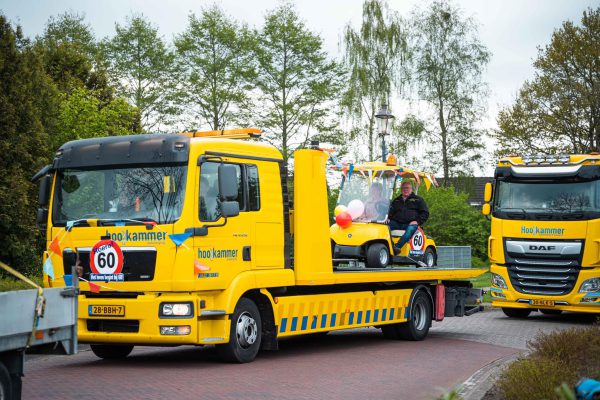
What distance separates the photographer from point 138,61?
5478 centimetres

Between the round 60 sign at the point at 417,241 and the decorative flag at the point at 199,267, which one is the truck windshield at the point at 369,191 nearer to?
the round 60 sign at the point at 417,241

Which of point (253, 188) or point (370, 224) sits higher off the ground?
point (253, 188)

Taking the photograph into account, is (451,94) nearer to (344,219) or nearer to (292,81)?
(292,81)

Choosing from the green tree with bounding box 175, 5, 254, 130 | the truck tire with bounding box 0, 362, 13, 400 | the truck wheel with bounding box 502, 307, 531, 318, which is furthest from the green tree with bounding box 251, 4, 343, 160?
the truck tire with bounding box 0, 362, 13, 400

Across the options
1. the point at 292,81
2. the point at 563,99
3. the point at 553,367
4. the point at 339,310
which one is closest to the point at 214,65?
the point at 292,81

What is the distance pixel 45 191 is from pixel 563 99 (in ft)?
119

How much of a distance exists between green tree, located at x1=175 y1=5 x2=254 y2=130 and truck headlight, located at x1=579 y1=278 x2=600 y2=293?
31.0 m

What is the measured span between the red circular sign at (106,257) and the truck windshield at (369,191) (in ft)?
21.5

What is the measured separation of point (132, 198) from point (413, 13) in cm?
4474

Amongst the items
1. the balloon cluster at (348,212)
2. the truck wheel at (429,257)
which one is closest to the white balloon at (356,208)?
the balloon cluster at (348,212)

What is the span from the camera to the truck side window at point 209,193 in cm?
1235

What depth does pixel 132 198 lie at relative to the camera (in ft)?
Result: 40.8

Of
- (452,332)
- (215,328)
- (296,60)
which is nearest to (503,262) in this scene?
(452,332)

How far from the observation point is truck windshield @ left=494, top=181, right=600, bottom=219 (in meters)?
20.5
